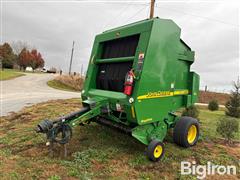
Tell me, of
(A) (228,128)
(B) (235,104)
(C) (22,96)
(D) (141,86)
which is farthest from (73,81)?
(D) (141,86)

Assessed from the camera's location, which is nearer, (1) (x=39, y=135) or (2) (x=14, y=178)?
(2) (x=14, y=178)

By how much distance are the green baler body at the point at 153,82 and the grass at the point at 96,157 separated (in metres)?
0.52

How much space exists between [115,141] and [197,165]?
5.87 feet

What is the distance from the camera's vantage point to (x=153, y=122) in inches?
163

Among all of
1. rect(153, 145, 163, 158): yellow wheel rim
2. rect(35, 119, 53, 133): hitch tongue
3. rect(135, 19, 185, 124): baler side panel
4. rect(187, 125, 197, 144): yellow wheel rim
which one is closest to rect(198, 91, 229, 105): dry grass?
rect(187, 125, 197, 144): yellow wheel rim

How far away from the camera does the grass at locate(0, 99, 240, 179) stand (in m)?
3.35

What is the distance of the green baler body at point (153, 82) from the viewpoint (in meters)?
3.84

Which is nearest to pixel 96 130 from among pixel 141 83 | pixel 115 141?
pixel 115 141

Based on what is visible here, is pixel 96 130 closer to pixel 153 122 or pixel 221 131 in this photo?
pixel 153 122

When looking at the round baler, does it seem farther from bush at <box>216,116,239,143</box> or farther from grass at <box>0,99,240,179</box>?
bush at <box>216,116,239,143</box>

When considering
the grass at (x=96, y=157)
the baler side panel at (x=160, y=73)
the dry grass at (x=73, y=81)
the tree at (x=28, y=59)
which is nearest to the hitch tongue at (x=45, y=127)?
the grass at (x=96, y=157)

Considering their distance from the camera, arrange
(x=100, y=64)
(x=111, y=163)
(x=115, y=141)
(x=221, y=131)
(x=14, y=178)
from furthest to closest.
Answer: (x=221, y=131) < (x=100, y=64) < (x=115, y=141) < (x=111, y=163) < (x=14, y=178)

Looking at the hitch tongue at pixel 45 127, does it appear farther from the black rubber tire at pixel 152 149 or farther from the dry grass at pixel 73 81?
the dry grass at pixel 73 81

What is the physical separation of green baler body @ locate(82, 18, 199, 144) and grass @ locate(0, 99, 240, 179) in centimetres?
Result: 52
